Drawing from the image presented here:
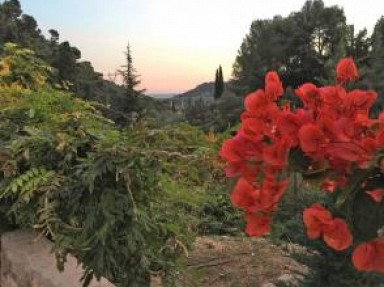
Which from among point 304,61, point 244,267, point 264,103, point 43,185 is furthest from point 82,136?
point 304,61

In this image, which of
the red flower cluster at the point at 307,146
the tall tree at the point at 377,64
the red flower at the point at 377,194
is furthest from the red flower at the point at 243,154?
the tall tree at the point at 377,64

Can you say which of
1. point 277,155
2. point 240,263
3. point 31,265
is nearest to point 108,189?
point 31,265

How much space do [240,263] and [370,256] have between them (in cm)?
390

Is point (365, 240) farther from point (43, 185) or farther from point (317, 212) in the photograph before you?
point (43, 185)

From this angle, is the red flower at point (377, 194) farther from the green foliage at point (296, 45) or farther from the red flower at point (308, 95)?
the green foliage at point (296, 45)

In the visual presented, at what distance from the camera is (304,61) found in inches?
1778

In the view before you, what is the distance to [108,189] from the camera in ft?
9.53

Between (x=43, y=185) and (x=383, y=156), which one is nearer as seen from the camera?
(x=383, y=156)

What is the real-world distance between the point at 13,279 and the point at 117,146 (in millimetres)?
1077

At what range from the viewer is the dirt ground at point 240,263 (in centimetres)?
441

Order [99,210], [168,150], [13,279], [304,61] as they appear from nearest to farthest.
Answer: [99,210], [168,150], [13,279], [304,61]

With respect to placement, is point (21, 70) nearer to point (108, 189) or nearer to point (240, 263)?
point (240, 263)

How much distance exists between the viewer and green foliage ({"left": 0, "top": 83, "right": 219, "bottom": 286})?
283 cm

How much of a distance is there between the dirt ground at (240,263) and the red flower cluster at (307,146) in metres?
2.99
